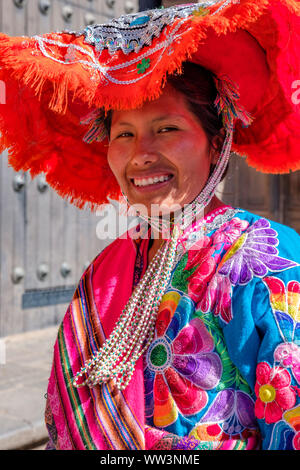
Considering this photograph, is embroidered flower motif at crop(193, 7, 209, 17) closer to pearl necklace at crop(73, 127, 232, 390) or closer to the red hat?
the red hat

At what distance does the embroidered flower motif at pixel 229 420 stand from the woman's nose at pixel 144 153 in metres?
0.55

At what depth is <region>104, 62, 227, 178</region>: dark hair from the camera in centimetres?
122

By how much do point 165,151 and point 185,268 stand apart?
0.28 metres

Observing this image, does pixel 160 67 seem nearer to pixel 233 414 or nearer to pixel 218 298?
pixel 218 298

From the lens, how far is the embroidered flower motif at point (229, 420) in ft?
3.37

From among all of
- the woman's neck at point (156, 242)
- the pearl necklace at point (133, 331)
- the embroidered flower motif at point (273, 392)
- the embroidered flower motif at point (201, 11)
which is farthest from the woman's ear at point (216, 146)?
the embroidered flower motif at point (273, 392)

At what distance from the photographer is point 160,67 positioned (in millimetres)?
1112

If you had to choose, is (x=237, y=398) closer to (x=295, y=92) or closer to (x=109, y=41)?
(x=295, y=92)

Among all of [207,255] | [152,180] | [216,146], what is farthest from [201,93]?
[207,255]

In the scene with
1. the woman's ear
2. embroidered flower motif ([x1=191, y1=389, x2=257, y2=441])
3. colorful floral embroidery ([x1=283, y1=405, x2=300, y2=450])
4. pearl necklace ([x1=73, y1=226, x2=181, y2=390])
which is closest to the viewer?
colorful floral embroidery ([x1=283, y1=405, x2=300, y2=450])

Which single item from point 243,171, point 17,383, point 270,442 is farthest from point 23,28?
point 270,442

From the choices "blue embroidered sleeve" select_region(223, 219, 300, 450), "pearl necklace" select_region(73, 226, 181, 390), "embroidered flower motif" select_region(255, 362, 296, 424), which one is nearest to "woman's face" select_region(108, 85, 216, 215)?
"pearl necklace" select_region(73, 226, 181, 390)

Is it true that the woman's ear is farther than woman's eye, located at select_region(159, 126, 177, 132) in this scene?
Yes

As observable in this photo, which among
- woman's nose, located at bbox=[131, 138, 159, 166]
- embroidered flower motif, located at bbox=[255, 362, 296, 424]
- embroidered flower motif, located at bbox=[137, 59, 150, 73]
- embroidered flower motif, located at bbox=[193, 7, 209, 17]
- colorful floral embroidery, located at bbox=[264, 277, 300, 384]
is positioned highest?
embroidered flower motif, located at bbox=[193, 7, 209, 17]
